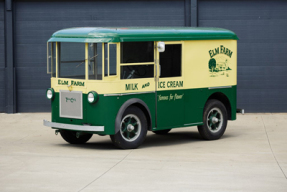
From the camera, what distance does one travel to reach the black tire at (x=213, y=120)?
13.0m

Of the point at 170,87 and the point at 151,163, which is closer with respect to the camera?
the point at 151,163

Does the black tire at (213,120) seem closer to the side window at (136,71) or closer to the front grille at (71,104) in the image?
the side window at (136,71)

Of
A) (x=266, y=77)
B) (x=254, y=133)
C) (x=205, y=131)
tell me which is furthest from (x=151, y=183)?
(x=266, y=77)

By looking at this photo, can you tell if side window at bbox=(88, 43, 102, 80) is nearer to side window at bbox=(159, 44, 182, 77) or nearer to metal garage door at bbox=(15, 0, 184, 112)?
side window at bbox=(159, 44, 182, 77)

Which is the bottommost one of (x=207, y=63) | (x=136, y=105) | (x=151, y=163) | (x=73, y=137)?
(x=151, y=163)

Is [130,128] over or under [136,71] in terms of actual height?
under

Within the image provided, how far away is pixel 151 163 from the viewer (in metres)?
10.2

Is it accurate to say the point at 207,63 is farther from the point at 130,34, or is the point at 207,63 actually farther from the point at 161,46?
the point at 130,34

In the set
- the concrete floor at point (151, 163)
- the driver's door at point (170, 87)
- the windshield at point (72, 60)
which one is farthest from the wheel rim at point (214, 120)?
the windshield at point (72, 60)

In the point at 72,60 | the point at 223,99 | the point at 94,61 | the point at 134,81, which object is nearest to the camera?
the point at 94,61

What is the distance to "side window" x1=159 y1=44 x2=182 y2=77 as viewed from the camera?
1221 cm

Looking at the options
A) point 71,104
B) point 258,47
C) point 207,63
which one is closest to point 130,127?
point 71,104

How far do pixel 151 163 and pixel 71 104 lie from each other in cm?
242

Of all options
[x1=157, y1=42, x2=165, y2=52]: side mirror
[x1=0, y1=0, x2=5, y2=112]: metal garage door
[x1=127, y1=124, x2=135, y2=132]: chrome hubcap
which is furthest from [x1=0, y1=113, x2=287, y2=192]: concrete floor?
[x1=0, y1=0, x2=5, y2=112]: metal garage door
